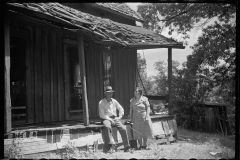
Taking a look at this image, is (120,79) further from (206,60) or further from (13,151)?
(13,151)

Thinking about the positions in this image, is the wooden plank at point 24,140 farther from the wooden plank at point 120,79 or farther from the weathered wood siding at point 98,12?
the weathered wood siding at point 98,12

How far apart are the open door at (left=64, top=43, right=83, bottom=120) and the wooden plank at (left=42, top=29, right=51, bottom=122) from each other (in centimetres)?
72

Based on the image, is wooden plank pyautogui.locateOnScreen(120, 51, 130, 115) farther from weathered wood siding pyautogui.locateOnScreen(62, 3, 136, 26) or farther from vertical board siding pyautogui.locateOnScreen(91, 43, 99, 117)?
weathered wood siding pyautogui.locateOnScreen(62, 3, 136, 26)

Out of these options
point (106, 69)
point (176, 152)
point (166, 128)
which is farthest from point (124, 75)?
point (176, 152)

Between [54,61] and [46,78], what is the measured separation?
0.67m

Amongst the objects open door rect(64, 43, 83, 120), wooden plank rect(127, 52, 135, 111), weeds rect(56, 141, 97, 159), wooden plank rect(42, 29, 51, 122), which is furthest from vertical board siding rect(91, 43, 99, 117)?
weeds rect(56, 141, 97, 159)

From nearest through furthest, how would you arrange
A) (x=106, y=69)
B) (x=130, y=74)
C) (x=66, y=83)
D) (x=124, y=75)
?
(x=66, y=83) → (x=106, y=69) → (x=124, y=75) → (x=130, y=74)

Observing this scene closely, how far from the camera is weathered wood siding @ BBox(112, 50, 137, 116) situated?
37.4ft

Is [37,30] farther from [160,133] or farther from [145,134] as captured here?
[160,133]

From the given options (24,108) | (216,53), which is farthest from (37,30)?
(216,53)

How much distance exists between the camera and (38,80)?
819 cm

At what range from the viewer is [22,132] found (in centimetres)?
611

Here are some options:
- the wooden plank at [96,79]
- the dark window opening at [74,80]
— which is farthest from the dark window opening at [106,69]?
the dark window opening at [74,80]

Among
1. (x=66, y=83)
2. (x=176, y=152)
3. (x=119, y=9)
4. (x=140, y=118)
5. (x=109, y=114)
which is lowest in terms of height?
(x=176, y=152)
